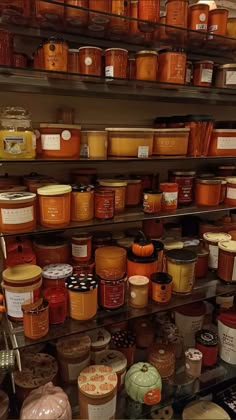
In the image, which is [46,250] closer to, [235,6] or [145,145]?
[145,145]

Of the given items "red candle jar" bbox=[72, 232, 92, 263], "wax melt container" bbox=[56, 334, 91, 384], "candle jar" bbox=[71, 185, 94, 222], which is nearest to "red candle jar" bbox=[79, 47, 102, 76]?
"candle jar" bbox=[71, 185, 94, 222]

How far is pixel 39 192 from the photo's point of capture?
1.12 m

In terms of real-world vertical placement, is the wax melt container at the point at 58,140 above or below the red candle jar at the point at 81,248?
above

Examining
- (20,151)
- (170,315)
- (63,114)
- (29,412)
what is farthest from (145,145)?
(29,412)

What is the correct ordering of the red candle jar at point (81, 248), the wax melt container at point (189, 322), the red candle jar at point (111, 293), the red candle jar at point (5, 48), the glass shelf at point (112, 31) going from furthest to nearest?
the wax melt container at point (189, 322)
the red candle jar at point (81, 248)
the red candle jar at point (111, 293)
the glass shelf at point (112, 31)
the red candle jar at point (5, 48)

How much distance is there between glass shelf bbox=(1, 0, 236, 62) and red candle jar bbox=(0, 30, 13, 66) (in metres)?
0.09

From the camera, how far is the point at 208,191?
4.83 ft

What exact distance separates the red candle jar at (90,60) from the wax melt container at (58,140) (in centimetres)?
22

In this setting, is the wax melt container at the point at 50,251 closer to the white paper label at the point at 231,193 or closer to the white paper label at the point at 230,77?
the white paper label at the point at 231,193

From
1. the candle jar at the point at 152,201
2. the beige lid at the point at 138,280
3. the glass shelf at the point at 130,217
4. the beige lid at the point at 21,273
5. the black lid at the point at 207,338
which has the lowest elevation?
the black lid at the point at 207,338

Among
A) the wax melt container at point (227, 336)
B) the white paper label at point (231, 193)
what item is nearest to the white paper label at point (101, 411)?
the wax melt container at point (227, 336)

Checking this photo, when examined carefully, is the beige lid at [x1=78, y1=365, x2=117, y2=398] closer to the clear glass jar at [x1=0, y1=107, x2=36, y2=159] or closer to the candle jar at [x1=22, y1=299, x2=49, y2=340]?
the candle jar at [x1=22, y1=299, x2=49, y2=340]

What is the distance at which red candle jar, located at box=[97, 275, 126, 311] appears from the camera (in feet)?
4.00

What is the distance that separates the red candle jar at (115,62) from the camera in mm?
1173
